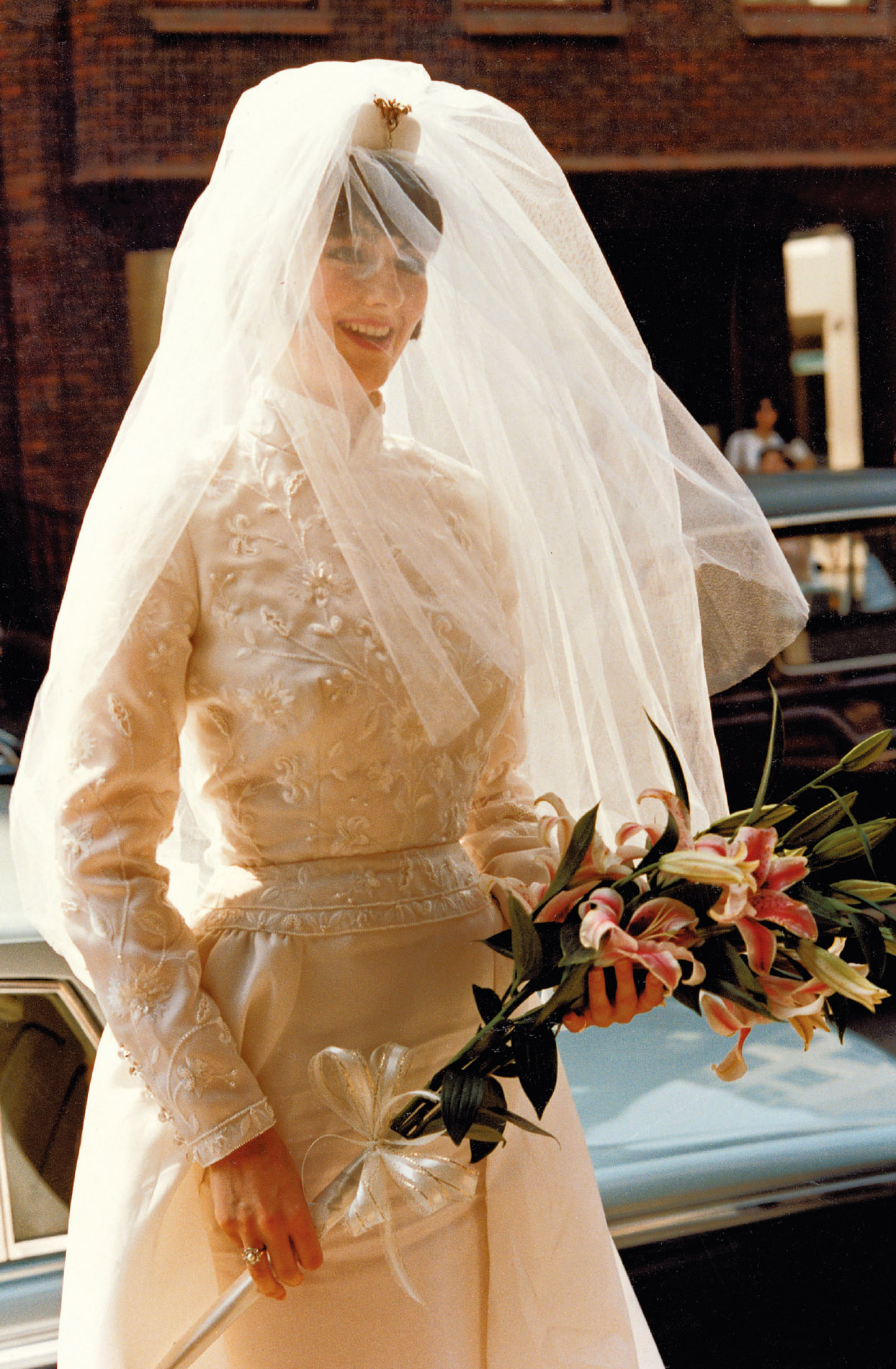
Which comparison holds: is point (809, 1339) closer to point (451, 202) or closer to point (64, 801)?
point (64, 801)


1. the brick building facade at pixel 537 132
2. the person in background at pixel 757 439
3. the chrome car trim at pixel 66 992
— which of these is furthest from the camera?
the person in background at pixel 757 439

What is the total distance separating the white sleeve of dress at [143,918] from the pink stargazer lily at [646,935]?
0.94 ft

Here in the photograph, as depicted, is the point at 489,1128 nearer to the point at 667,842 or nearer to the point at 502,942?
the point at 502,942

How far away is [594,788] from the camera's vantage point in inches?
47.8

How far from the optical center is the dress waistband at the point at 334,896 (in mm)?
972

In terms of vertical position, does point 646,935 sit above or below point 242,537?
below

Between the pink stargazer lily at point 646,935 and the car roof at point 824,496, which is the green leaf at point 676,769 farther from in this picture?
the car roof at point 824,496

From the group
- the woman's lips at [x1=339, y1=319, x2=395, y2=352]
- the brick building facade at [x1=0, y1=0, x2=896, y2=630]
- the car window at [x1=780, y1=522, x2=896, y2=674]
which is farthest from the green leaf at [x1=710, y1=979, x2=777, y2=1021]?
the car window at [x1=780, y1=522, x2=896, y2=674]

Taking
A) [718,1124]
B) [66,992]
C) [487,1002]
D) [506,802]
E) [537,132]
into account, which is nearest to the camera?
[487,1002]

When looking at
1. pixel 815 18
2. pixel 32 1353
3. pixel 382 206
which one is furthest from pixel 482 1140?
pixel 815 18

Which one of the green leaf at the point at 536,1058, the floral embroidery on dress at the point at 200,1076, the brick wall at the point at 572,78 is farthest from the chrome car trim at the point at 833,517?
the floral embroidery on dress at the point at 200,1076

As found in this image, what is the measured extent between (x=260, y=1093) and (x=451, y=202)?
753 millimetres

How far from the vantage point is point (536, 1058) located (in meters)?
0.91

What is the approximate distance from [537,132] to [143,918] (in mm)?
1372
